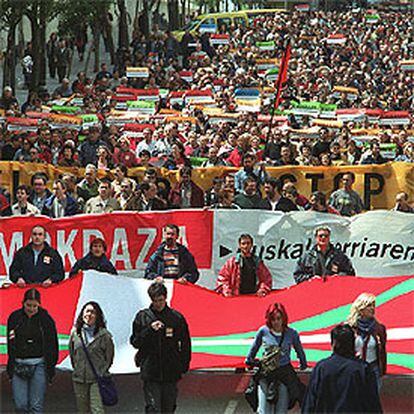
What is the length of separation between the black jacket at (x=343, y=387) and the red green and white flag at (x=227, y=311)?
259 cm

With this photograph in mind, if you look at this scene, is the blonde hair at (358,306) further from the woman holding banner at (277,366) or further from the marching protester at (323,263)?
the marching protester at (323,263)

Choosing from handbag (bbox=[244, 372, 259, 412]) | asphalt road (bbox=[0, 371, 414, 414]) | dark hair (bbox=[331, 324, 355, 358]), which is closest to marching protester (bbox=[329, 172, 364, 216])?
asphalt road (bbox=[0, 371, 414, 414])

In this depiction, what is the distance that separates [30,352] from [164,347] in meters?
1.08

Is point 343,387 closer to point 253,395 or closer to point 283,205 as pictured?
point 253,395

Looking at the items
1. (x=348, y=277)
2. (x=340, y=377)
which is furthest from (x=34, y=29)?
(x=340, y=377)

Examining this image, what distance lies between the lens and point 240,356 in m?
11.9

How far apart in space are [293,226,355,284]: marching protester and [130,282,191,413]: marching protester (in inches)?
93.7

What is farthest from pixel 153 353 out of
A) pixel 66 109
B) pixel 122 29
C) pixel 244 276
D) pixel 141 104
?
pixel 122 29

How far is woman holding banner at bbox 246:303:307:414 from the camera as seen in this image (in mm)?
10617

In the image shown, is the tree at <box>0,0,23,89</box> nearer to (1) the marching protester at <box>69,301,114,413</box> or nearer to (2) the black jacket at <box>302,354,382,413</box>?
(1) the marching protester at <box>69,301,114,413</box>

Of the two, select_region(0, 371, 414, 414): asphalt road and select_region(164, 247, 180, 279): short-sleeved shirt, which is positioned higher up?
select_region(164, 247, 180, 279): short-sleeved shirt

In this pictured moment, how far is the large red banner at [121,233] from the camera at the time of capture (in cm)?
1419

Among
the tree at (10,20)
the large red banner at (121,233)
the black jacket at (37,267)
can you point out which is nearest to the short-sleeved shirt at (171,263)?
the black jacket at (37,267)

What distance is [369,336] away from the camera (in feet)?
34.7
